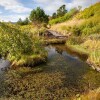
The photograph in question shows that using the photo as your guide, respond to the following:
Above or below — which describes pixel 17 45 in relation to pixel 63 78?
above

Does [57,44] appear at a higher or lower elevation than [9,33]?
lower

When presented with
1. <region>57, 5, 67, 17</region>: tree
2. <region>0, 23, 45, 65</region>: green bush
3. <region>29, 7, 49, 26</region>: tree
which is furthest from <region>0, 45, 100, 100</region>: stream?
<region>57, 5, 67, 17</region>: tree

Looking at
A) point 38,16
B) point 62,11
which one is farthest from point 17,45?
point 62,11

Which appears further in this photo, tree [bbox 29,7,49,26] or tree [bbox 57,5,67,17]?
tree [bbox 57,5,67,17]

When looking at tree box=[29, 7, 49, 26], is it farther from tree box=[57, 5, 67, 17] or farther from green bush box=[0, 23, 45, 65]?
green bush box=[0, 23, 45, 65]

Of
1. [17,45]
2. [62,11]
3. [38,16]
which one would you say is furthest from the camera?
[62,11]

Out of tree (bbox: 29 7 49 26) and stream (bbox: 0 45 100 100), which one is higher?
tree (bbox: 29 7 49 26)

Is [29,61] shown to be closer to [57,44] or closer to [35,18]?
[57,44]

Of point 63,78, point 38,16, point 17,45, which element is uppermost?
point 38,16

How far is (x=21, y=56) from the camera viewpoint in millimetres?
25641

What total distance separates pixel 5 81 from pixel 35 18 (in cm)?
6806

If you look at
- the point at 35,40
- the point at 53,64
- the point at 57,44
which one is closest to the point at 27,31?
the point at 35,40

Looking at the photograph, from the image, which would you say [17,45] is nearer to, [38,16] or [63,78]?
[63,78]

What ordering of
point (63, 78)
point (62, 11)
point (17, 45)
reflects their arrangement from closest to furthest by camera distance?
point (63, 78), point (17, 45), point (62, 11)
